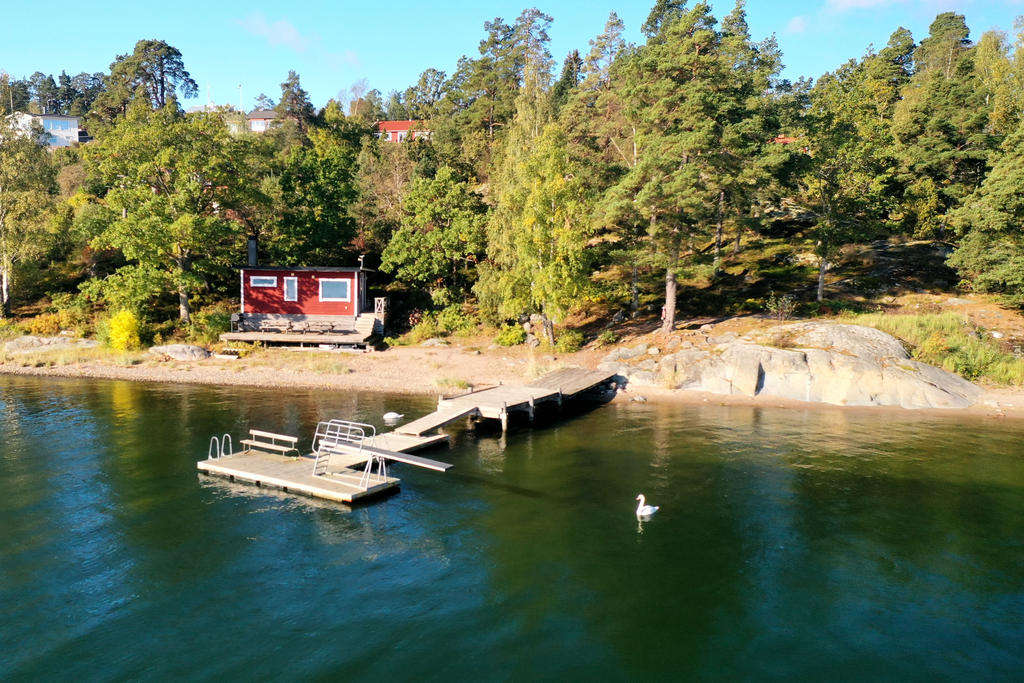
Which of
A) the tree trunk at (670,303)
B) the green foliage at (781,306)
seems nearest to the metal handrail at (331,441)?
the tree trunk at (670,303)

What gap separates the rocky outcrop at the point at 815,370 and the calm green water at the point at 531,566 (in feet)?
21.7

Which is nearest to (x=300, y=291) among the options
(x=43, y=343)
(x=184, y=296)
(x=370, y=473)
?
(x=184, y=296)

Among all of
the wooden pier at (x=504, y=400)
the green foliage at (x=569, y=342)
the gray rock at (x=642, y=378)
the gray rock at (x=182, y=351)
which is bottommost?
the wooden pier at (x=504, y=400)

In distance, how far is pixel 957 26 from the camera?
8138cm

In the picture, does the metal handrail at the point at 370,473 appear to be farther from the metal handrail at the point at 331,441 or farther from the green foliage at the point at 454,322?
the green foliage at the point at 454,322

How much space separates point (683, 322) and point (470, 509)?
2560cm

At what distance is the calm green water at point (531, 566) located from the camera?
11586mm

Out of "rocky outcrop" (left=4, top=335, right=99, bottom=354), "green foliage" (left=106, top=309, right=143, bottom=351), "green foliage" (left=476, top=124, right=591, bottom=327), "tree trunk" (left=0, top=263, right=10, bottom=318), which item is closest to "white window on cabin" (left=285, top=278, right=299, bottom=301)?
"green foliage" (left=106, top=309, right=143, bottom=351)

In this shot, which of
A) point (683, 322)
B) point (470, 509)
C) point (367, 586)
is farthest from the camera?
point (683, 322)

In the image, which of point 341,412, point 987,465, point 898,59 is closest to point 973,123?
point 987,465

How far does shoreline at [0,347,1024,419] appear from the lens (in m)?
31.9

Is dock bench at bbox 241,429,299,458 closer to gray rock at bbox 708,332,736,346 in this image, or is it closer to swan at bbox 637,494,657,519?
swan at bbox 637,494,657,519

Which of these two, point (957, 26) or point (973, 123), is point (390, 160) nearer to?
point (973, 123)

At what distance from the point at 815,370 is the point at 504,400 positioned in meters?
16.3
